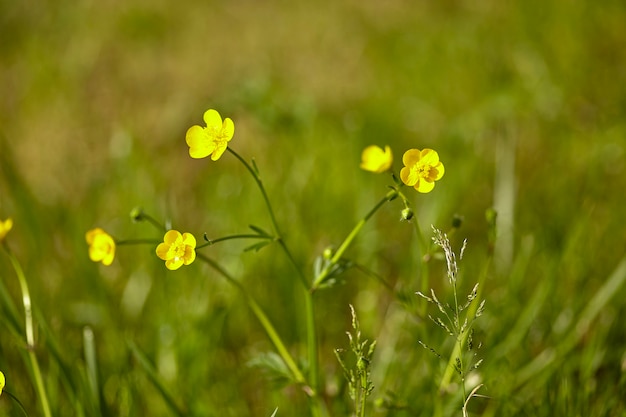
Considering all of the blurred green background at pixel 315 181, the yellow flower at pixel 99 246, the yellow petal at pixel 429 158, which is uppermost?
the yellow petal at pixel 429 158

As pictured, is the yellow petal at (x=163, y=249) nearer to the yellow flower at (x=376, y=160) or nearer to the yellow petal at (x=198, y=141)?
the yellow petal at (x=198, y=141)

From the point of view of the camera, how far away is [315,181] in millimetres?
2248

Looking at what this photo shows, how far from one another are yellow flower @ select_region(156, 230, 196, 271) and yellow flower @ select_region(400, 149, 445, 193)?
35 centimetres

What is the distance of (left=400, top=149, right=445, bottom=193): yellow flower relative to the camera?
1.03 m

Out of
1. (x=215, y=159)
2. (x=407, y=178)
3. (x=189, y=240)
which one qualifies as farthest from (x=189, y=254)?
(x=407, y=178)

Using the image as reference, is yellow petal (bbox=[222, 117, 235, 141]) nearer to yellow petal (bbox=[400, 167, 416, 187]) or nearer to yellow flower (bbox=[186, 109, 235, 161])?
yellow flower (bbox=[186, 109, 235, 161])

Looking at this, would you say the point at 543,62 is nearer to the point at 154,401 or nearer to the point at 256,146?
the point at 256,146

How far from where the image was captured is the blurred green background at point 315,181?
4.99 ft

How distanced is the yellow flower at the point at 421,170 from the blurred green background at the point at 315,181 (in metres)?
0.28

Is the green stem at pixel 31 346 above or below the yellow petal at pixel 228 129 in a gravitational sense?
below

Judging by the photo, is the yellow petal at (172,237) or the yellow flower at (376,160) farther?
the yellow flower at (376,160)

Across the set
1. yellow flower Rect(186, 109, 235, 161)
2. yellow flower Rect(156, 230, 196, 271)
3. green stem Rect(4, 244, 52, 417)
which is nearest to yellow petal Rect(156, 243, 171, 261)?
yellow flower Rect(156, 230, 196, 271)

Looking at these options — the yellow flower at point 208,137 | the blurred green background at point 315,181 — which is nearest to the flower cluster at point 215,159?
the yellow flower at point 208,137

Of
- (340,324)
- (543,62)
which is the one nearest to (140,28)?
(543,62)
